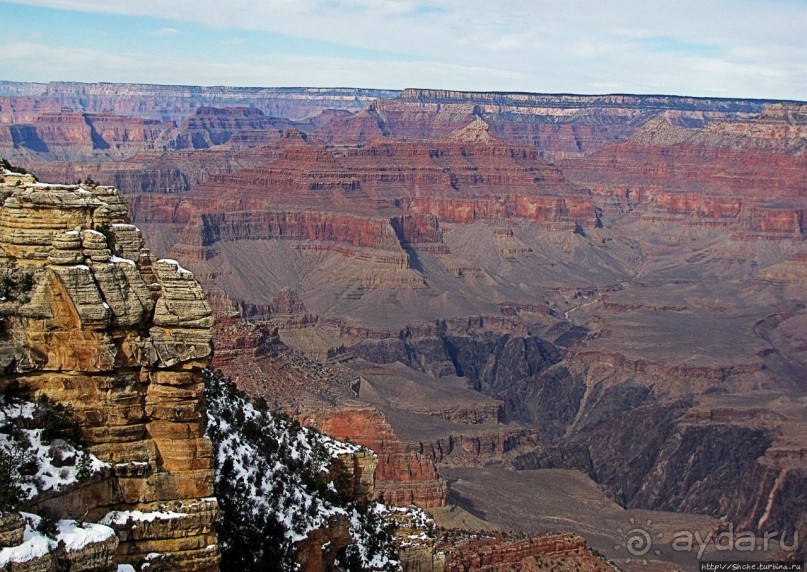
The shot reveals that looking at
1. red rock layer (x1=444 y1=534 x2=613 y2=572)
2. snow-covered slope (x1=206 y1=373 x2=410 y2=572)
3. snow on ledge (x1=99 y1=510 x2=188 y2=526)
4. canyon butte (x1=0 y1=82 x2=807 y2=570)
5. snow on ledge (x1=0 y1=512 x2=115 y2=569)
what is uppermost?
Result: snow on ledge (x1=0 y1=512 x2=115 y2=569)

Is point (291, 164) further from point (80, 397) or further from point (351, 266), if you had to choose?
point (80, 397)

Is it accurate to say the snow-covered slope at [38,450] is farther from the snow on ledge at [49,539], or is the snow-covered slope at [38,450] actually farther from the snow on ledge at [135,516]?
the snow on ledge at [135,516]

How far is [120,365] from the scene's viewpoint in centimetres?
1786

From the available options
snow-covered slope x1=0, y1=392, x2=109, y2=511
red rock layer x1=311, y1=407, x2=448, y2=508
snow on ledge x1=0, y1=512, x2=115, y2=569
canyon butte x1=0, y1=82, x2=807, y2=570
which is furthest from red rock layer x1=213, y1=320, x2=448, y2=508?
snow on ledge x1=0, y1=512, x2=115, y2=569

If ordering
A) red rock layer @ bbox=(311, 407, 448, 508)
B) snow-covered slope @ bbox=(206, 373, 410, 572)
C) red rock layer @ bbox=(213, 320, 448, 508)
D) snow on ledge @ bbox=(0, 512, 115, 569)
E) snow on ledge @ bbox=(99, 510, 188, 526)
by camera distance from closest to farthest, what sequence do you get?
snow on ledge @ bbox=(0, 512, 115, 569) → snow on ledge @ bbox=(99, 510, 188, 526) → snow-covered slope @ bbox=(206, 373, 410, 572) → red rock layer @ bbox=(213, 320, 448, 508) → red rock layer @ bbox=(311, 407, 448, 508)

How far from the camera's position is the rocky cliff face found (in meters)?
17.6

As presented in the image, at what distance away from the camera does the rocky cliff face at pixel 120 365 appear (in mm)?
17625

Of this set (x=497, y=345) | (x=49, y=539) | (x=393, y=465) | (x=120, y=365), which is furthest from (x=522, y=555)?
(x=497, y=345)

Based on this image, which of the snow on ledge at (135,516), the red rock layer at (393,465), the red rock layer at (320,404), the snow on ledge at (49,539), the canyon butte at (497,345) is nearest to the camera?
the snow on ledge at (49,539)

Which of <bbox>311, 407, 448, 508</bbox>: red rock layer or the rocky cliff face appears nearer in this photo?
the rocky cliff face

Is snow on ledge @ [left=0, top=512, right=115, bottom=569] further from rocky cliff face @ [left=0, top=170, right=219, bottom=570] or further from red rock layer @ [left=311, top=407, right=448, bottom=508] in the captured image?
red rock layer @ [left=311, top=407, right=448, bottom=508]

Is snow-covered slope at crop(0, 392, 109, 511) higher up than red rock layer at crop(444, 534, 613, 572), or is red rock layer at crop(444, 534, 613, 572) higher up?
snow-covered slope at crop(0, 392, 109, 511)

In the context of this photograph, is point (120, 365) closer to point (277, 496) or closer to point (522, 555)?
point (277, 496)

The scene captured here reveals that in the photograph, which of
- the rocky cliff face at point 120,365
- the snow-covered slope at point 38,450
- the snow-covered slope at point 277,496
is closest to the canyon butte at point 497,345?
the rocky cliff face at point 120,365
